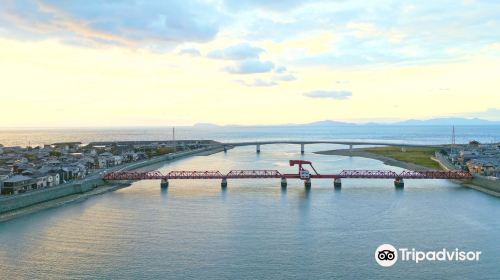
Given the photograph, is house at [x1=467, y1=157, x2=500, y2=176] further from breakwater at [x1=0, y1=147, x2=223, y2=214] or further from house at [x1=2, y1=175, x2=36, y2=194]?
house at [x1=2, y1=175, x2=36, y2=194]

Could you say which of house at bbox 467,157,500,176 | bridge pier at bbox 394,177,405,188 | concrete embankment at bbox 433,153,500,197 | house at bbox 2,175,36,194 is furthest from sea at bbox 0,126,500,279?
house at bbox 467,157,500,176

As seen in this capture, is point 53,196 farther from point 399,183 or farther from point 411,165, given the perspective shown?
point 411,165

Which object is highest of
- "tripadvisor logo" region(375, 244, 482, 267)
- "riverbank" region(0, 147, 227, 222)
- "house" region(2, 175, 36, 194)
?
"house" region(2, 175, 36, 194)

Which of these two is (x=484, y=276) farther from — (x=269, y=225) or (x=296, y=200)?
(x=296, y=200)

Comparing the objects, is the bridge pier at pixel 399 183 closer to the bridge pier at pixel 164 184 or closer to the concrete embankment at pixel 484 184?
the concrete embankment at pixel 484 184

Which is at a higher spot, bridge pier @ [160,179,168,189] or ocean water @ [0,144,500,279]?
bridge pier @ [160,179,168,189]

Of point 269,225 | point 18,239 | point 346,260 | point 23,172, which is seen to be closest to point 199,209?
point 269,225

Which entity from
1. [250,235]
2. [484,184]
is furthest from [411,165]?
[250,235]
